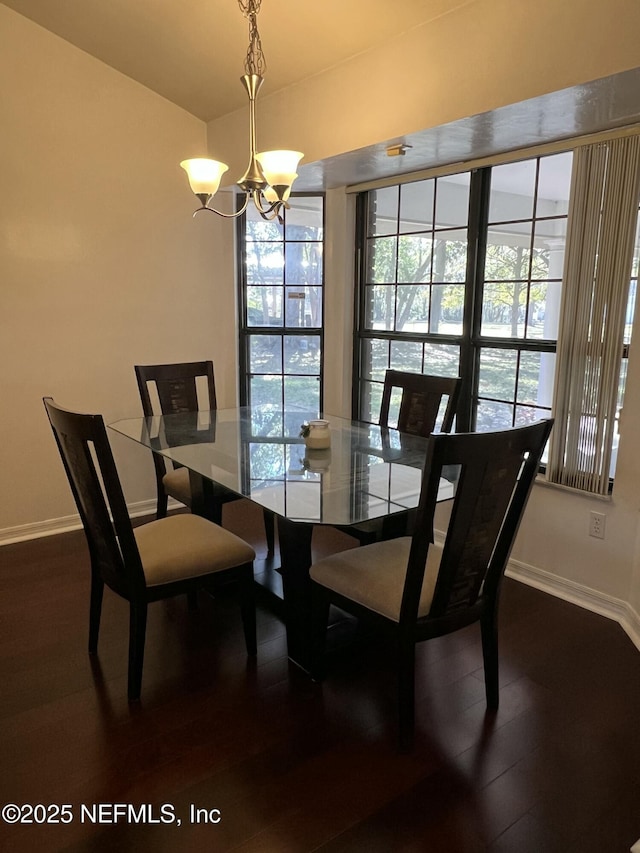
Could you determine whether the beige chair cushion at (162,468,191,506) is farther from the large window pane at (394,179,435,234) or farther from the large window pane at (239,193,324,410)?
the large window pane at (394,179,435,234)

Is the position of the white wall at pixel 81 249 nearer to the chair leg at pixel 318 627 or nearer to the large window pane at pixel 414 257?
the large window pane at pixel 414 257

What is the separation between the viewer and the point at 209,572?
2268 mm

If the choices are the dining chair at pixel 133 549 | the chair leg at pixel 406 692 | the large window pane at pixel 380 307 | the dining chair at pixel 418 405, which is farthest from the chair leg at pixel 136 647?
the large window pane at pixel 380 307

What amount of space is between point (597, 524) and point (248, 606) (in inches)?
64.5

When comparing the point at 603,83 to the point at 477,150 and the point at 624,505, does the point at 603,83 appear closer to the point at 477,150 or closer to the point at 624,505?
the point at 477,150

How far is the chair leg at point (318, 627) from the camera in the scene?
2164 millimetres

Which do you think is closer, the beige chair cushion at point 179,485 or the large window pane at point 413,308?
the beige chair cushion at point 179,485

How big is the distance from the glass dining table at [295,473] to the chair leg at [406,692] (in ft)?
1.37

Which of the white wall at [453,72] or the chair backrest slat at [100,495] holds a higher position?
the white wall at [453,72]

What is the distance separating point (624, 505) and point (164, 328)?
2893mm

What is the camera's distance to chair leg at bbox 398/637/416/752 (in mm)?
1864

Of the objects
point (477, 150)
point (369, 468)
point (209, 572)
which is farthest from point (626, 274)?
point (209, 572)

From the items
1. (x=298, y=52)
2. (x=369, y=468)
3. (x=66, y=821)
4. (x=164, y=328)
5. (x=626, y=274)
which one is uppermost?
(x=298, y=52)

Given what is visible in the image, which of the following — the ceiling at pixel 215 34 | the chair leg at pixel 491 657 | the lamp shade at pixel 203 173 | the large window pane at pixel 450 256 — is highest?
the ceiling at pixel 215 34
